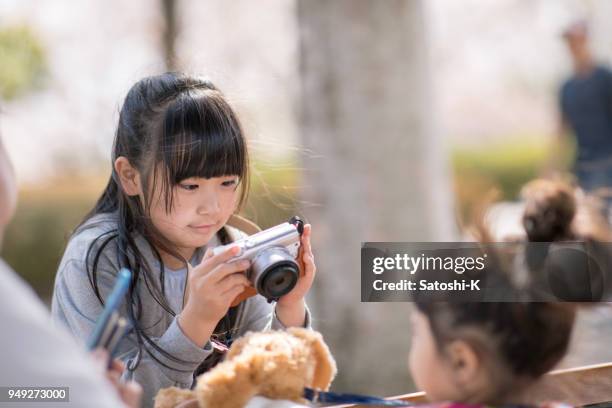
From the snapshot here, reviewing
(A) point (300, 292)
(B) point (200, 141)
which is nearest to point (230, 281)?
(A) point (300, 292)

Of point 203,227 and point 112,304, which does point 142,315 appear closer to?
point 203,227

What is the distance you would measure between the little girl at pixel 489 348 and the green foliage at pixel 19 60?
7.46 meters

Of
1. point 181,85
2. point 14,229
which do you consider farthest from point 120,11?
point 181,85

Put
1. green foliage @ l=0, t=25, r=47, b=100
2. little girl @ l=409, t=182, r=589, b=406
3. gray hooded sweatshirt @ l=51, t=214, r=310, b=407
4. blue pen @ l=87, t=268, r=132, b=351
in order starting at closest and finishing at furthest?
blue pen @ l=87, t=268, r=132, b=351 → little girl @ l=409, t=182, r=589, b=406 → gray hooded sweatshirt @ l=51, t=214, r=310, b=407 → green foliage @ l=0, t=25, r=47, b=100

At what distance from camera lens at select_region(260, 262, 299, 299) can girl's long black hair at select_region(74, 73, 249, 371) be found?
9.3 inches

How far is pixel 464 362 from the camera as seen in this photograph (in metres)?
1.42

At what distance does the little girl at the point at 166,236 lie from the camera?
1785 mm

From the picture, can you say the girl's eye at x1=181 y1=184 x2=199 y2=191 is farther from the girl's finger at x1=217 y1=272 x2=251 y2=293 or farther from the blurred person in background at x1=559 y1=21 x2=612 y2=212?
the blurred person in background at x1=559 y1=21 x2=612 y2=212

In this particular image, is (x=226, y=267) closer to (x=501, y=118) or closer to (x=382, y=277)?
(x=382, y=277)

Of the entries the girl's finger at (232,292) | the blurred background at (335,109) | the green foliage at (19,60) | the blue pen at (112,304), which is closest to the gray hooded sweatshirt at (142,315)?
the girl's finger at (232,292)

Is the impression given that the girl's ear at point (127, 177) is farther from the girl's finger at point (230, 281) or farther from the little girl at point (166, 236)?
the girl's finger at point (230, 281)

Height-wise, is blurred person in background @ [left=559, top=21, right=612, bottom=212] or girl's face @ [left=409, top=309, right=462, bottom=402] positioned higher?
blurred person in background @ [left=559, top=21, right=612, bottom=212]

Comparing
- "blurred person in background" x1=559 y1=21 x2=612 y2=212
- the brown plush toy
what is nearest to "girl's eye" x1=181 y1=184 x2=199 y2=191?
the brown plush toy

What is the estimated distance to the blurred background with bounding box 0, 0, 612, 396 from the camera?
4730 millimetres
